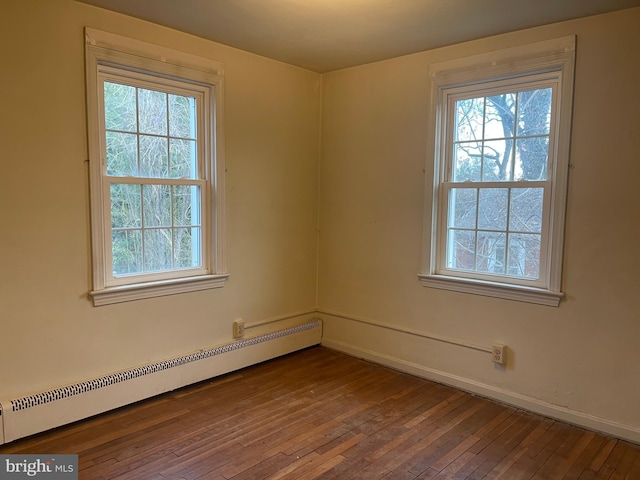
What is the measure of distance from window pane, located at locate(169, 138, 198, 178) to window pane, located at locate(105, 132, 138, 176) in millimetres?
274

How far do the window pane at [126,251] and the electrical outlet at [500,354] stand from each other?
253cm

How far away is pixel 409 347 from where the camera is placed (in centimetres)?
370

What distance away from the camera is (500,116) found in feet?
10.5

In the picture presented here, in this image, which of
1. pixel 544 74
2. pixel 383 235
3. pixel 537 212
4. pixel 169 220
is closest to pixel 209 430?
pixel 169 220

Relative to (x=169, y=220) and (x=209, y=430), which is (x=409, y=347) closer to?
(x=209, y=430)

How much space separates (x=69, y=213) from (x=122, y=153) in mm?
520

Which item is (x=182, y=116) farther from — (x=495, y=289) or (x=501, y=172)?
(x=495, y=289)

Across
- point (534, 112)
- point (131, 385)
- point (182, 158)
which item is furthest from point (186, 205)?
point (534, 112)

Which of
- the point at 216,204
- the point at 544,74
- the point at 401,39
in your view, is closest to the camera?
the point at 544,74

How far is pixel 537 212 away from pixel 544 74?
0.90 m

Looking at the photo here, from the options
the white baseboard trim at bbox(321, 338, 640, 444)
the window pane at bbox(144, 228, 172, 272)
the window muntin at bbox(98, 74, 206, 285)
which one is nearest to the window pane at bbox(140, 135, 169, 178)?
the window muntin at bbox(98, 74, 206, 285)

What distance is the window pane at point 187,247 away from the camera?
10.9 feet

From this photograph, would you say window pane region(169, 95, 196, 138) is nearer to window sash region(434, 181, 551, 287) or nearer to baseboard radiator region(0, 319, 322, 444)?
baseboard radiator region(0, 319, 322, 444)

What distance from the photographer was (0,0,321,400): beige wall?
250 cm
